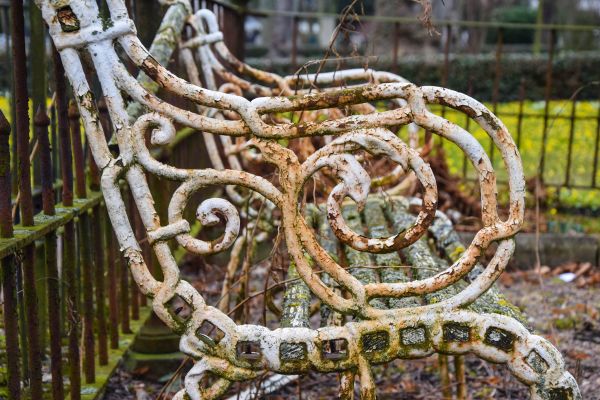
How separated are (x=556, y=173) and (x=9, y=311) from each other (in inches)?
316

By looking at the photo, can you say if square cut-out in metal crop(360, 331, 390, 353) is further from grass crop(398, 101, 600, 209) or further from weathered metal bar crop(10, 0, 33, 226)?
grass crop(398, 101, 600, 209)

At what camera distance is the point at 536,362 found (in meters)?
1.82

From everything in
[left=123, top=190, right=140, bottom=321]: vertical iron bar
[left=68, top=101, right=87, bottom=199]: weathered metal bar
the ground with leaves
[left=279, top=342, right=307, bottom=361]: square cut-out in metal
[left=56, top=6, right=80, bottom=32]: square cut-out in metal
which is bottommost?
the ground with leaves

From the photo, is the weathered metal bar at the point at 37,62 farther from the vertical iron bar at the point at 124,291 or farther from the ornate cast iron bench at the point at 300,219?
the ornate cast iron bench at the point at 300,219

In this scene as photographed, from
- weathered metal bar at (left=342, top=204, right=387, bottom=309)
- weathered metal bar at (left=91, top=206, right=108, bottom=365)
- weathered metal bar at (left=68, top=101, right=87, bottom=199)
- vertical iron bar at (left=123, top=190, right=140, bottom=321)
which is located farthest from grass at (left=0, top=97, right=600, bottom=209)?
weathered metal bar at (left=68, top=101, right=87, bottom=199)

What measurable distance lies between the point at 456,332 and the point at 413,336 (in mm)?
A: 91

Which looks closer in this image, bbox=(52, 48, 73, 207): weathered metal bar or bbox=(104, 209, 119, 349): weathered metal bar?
bbox=(52, 48, 73, 207): weathered metal bar

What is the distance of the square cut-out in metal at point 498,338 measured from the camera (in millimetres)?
1842

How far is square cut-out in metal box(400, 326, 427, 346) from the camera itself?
1868 mm

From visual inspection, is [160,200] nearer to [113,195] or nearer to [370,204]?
[370,204]

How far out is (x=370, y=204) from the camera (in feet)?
11.8

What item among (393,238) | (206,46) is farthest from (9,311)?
(206,46)

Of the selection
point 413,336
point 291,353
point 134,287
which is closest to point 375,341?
point 413,336

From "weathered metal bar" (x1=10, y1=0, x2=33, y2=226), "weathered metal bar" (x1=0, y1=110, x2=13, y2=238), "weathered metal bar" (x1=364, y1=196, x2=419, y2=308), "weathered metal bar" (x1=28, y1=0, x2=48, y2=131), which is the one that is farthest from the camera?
"weathered metal bar" (x1=28, y1=0, x2=48, y2=131)
